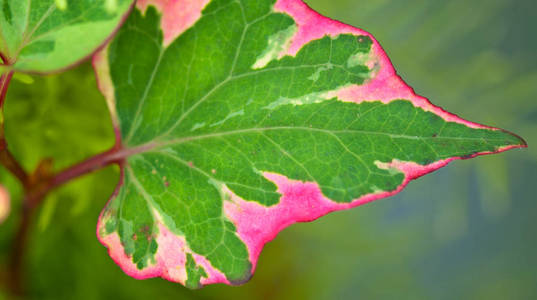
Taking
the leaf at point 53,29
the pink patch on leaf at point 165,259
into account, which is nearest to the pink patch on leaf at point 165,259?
the pink patch on leaf at point 165,259

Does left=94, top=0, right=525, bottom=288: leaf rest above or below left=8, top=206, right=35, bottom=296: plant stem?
above

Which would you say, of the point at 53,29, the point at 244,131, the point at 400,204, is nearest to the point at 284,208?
the point at 244,131

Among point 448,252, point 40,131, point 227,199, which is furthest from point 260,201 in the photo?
point 448,252

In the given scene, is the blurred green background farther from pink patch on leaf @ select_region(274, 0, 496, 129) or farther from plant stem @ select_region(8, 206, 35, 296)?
pink patch on leaf @ select_region(274, 0, 496, 129)

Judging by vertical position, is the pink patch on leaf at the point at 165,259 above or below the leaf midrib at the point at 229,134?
below

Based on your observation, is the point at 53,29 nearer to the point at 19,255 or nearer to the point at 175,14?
the point at 175,14

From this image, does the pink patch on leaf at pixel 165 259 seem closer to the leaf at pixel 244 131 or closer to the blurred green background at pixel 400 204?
the leaf at pixel 244 131

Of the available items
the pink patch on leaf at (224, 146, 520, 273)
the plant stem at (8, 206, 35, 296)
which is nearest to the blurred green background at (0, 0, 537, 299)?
the plant stem at (8, 206, 35, 296)
